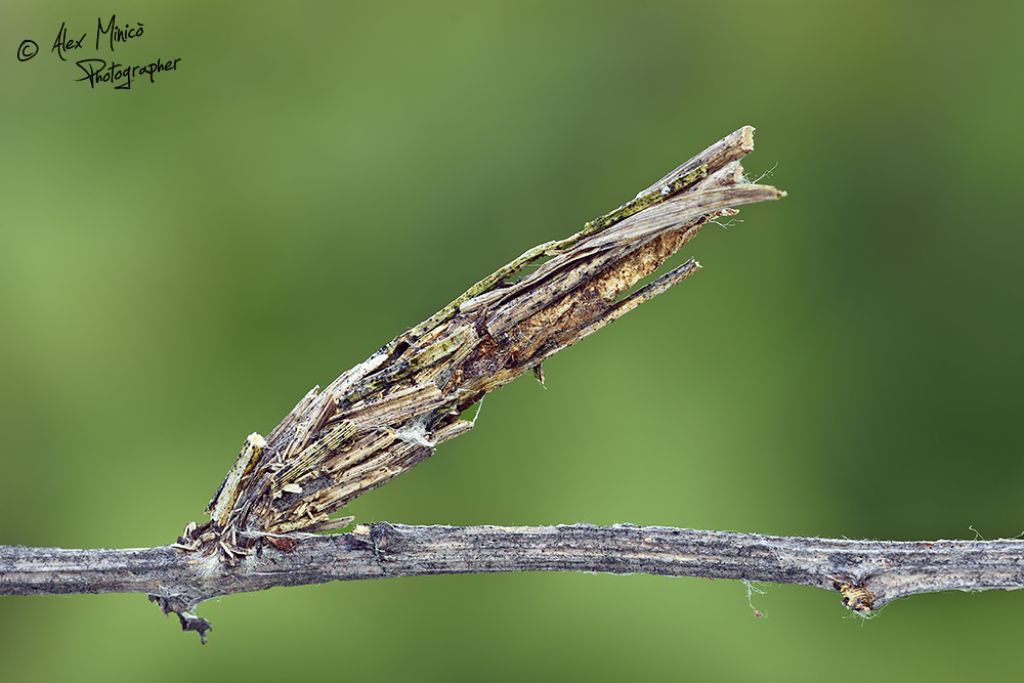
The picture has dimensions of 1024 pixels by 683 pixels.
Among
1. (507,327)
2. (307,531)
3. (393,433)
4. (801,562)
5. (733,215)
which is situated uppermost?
(733,215)

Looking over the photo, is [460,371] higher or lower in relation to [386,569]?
higher

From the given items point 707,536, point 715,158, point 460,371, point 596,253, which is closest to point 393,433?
point 460,371

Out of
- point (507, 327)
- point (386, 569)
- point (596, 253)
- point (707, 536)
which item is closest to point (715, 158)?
point (596, 253)

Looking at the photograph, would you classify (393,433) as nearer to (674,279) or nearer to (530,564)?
(530,564)

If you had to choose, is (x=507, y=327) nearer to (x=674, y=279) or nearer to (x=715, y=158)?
(x=674, y=279)

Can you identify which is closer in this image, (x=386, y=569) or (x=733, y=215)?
(x=733, y=215)

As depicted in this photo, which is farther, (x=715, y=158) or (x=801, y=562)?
(x=801, y=562)
